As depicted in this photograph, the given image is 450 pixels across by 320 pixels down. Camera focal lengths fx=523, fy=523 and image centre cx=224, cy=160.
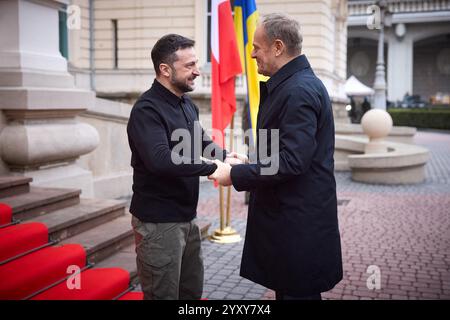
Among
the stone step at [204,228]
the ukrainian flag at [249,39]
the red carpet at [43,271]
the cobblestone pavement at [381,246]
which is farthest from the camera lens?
the stone step at [204,228]

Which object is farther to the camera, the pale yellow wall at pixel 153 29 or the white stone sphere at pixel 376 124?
the pale yellow wall at pixel 153 29

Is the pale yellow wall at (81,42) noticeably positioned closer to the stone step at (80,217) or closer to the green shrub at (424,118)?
the stone step at (80,217)

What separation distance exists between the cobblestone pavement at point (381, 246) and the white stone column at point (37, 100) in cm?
214

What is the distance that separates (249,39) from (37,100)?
8.64ft

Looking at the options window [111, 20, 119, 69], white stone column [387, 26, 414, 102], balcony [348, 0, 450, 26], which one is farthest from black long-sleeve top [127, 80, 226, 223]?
white stone column [387, 26, 414, 102]

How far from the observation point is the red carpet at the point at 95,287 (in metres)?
4.09

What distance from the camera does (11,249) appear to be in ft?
14.5

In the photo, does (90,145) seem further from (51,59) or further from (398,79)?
(398,79)

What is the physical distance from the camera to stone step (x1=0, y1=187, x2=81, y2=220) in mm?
5062

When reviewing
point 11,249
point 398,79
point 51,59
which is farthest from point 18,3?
point 398,79

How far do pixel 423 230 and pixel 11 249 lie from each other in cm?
535

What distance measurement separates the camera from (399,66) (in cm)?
4012

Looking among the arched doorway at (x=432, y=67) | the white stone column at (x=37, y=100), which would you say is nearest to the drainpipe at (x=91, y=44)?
the white stone column at (x=37, y=100)

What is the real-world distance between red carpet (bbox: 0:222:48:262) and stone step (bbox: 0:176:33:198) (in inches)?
28.5
